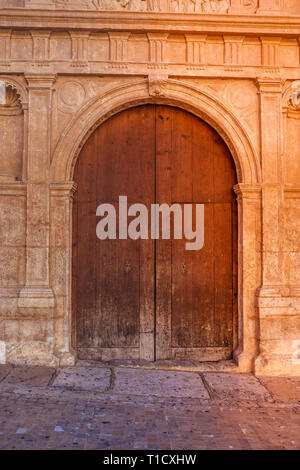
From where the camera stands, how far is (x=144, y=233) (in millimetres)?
5301

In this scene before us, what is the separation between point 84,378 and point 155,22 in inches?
177

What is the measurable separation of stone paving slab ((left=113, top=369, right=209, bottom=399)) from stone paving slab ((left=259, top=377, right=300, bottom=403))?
0.76 meters

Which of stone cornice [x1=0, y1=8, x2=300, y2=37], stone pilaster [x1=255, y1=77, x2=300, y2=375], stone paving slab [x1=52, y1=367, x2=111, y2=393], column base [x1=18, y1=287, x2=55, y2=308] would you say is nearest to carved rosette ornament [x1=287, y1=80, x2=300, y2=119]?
stone pilaster [x1=255, y1=77, x2=300, y2=375]

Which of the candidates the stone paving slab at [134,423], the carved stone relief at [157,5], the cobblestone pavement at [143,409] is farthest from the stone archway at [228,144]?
the stone paving slab at [134,423]

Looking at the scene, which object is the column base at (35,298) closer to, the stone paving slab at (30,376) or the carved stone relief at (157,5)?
the stone paving slab at (30,376)

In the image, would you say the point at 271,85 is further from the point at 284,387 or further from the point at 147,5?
the point at 284,387

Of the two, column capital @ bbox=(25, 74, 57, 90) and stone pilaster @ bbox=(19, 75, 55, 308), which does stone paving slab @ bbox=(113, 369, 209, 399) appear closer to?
stone pilaster @ bbox=(19, 75, 55, 308)

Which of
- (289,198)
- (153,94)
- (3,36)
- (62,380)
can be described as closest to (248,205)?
(289,198)

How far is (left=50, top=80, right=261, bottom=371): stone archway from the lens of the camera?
5047 mm

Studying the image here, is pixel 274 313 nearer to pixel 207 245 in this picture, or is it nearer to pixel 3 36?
pixel 207 245

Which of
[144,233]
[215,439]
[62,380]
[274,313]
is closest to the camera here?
[215,439]

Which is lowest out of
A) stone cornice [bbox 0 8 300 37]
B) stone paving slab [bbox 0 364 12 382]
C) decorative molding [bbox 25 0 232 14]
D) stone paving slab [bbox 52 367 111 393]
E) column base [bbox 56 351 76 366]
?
stone paving slab [bbox 52 367 111 393]

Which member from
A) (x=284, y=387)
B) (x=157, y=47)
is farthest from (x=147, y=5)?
(x=284, y=387)

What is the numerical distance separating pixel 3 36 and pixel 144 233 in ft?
10.2
